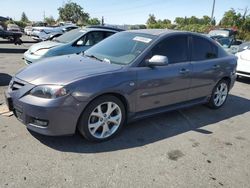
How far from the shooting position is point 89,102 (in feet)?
12.3

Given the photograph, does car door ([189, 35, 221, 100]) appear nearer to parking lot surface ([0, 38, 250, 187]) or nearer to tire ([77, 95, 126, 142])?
parking lot surface ([0, 38, 250, 187])

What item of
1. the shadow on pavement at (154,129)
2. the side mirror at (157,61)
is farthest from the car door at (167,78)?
the shadow on pavement at (154,129)

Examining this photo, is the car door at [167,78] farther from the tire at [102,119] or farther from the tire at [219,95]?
the tire at [219,95]

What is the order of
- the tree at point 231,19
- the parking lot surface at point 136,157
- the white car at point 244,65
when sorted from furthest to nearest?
the tree at point 231,19
the white car at point 244,65
the parking lot surface at point 136,157

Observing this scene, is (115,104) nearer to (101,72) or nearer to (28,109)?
(101,72)

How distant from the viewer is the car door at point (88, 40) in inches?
344

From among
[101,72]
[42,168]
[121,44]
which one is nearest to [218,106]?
[121,44]

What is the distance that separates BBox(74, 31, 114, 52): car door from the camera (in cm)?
873

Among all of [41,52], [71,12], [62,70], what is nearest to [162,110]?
[62,70]

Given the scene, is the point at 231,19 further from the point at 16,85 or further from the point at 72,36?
the point at 16,85

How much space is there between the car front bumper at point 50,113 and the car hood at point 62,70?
26 cm

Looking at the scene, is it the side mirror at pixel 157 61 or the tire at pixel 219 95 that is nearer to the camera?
the side mirror at pixel 157 61

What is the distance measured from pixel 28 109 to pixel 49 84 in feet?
1.35

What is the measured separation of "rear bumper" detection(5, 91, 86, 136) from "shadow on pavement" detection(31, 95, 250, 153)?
32 centimetres
